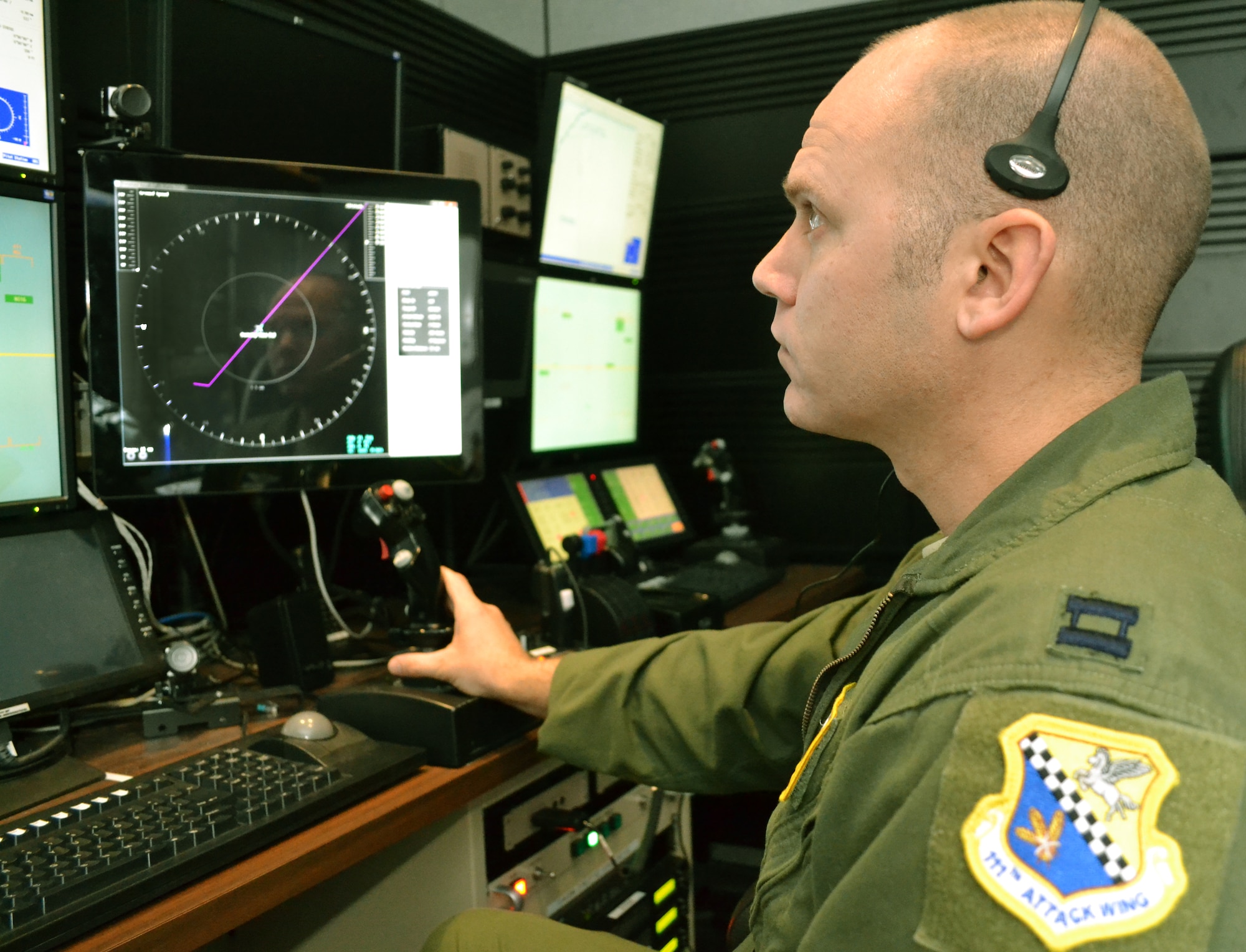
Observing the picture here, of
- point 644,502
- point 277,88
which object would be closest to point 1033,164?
point 277,88

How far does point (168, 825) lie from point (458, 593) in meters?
0.54

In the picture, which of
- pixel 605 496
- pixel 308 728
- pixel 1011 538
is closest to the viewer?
pixel 1011 538

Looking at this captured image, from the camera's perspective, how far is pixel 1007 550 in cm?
71

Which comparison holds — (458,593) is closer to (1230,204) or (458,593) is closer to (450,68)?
(450,68)

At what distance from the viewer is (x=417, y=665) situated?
1208 mm

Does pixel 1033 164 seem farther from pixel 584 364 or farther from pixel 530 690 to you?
pixel 584 364

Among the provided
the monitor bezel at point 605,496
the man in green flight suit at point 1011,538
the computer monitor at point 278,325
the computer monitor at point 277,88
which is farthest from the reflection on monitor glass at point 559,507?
the man in green flight suit at point 1011,538

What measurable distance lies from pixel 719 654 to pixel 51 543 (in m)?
0.80

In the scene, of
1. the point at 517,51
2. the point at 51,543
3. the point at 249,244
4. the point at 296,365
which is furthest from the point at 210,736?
the point at 517,51

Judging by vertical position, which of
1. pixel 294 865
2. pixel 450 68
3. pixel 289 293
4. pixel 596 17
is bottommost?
pixel 294 865

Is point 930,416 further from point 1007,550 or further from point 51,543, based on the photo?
point 51,543

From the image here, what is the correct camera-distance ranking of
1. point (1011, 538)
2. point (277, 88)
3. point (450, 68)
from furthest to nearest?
point (450, 68) < point (277, 88) < point (1011, 538)

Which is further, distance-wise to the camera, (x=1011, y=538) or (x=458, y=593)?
(x=458, y=593)

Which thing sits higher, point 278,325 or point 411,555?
point 278,325
